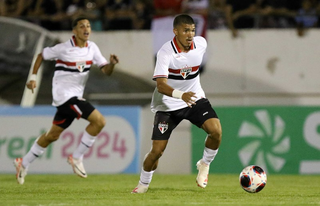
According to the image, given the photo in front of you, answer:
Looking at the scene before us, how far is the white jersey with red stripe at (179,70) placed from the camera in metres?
7.04

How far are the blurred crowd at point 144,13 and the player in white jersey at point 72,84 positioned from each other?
6.10m

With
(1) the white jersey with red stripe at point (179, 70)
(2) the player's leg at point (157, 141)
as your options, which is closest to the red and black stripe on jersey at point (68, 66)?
(1) the white jersey with red stripe at point (179, 70)

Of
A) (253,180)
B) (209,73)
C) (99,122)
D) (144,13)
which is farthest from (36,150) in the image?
(209,73)

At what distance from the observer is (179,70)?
7.15 metres

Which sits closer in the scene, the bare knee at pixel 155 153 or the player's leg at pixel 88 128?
the bare knee at pixel 155 153

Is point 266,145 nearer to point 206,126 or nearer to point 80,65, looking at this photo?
point 80,65

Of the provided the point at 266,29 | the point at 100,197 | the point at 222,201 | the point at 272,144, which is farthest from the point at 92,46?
the point at 266,29

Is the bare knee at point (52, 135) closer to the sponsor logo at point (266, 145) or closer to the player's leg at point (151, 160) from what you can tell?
the player's leg at point (151, 160)

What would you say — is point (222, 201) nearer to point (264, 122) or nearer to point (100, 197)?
point (100, 197)

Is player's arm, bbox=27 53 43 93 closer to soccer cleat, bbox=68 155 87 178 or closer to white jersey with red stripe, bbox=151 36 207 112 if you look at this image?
soccer cleat, bbox=68 155 87 178

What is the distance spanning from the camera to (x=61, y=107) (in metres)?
9.20

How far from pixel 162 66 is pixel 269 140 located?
6110 millimetres

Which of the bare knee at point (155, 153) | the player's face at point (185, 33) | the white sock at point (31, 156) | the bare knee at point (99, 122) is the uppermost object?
the player's face at point (185, 33)

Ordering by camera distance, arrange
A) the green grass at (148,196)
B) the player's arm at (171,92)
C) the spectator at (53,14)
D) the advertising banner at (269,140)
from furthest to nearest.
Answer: the spectator at (53,14), the advertising banner at (269,140), the player's arm at (171,92), the green grass at (148,196)
